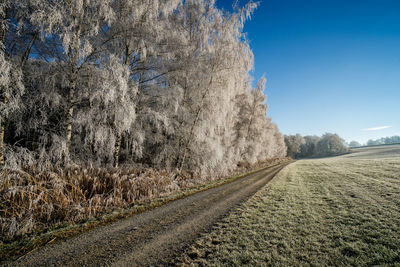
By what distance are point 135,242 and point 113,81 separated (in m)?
5.01

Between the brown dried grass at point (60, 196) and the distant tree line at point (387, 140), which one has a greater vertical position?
the distant tree line at point (387, 140)

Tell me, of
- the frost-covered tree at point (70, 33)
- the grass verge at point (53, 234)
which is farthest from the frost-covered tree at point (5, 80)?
the grass verge at point (53, 234)

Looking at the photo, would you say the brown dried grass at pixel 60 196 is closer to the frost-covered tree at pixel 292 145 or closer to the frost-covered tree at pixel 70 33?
the frost-covered tree at pixel 70 33

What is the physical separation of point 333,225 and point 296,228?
3.31ft

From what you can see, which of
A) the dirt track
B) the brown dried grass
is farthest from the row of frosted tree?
the dirt track

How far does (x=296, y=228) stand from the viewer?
3764 millimetres

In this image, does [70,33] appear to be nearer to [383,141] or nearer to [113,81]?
[113,81]

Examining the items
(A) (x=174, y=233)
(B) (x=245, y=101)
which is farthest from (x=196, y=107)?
(B) (x=245, y=101)

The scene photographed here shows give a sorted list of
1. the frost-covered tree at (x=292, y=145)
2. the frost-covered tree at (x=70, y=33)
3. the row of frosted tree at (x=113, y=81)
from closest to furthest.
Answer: the frost-covered tree at (x=70, y=33) → the row of frosted tree at (x=113, y=81) → the frost-covered tree at (x=292, y=145)

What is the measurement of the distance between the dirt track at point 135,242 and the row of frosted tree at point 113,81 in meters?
2.98

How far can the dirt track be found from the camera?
8.68ft

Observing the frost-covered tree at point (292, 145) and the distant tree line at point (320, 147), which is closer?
the distant tree line at point (320, 147)

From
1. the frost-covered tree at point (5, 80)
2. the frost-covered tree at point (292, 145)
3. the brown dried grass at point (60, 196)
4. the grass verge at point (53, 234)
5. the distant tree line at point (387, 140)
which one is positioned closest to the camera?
the grass verge at point (53, 234)

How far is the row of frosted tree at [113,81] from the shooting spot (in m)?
4.80
